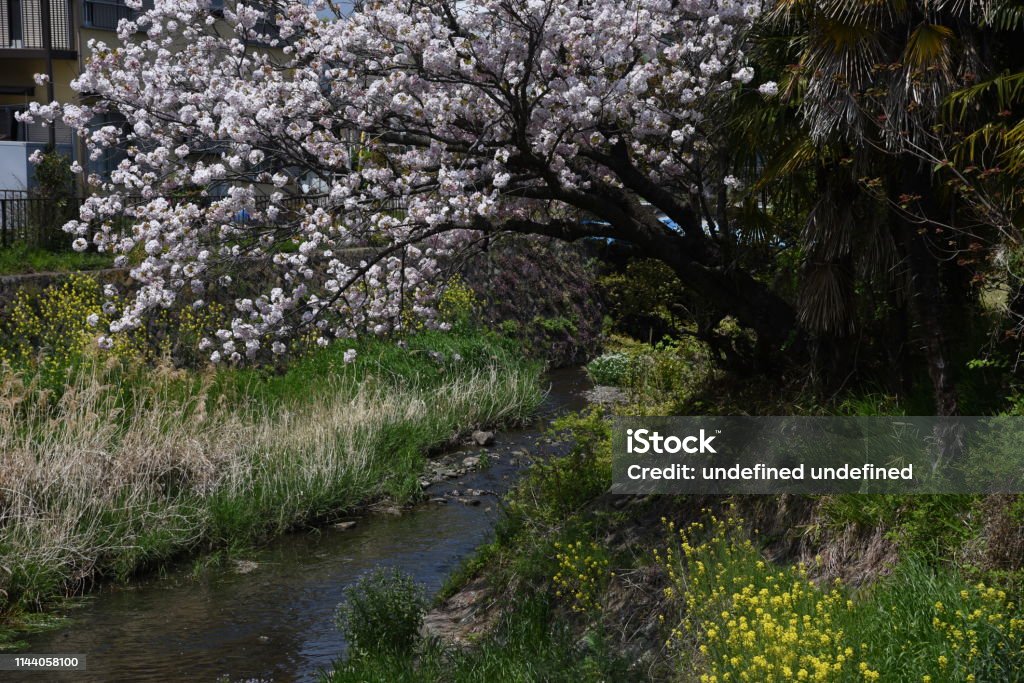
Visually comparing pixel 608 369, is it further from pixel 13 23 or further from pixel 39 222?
pixel 13 23

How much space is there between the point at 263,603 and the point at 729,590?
487 centimetres

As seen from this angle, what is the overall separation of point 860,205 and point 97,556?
7.36 metres

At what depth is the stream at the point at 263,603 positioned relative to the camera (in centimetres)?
884

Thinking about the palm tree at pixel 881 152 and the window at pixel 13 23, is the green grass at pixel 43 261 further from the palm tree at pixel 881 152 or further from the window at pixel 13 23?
the window at pixel 13 23

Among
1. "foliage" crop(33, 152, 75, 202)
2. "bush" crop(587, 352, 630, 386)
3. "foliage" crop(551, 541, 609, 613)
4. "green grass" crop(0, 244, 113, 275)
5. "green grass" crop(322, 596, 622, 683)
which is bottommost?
"green grass" crop(322, 596, 622, 683)

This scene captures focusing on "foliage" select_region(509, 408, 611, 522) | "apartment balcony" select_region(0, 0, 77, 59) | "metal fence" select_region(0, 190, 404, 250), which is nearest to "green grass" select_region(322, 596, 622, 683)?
"foliage" select_region(509, 408, 611, 522)

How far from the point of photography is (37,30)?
29.6 meters

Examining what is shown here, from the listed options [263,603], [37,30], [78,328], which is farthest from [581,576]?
[37,30]

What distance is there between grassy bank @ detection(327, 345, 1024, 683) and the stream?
111 cm

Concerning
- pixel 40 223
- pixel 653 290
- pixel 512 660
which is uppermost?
pixel 40 223

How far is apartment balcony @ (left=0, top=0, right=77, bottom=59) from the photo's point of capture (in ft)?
95.2

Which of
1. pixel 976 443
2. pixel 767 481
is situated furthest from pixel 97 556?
pixel 976 443

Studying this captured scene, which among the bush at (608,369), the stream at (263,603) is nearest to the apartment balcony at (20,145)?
the bush at (608,369)

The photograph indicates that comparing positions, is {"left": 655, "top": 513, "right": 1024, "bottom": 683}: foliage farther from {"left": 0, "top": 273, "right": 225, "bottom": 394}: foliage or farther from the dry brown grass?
{"left": 0, "top": 273, "right": 225, "bottom": 394}: foliage
